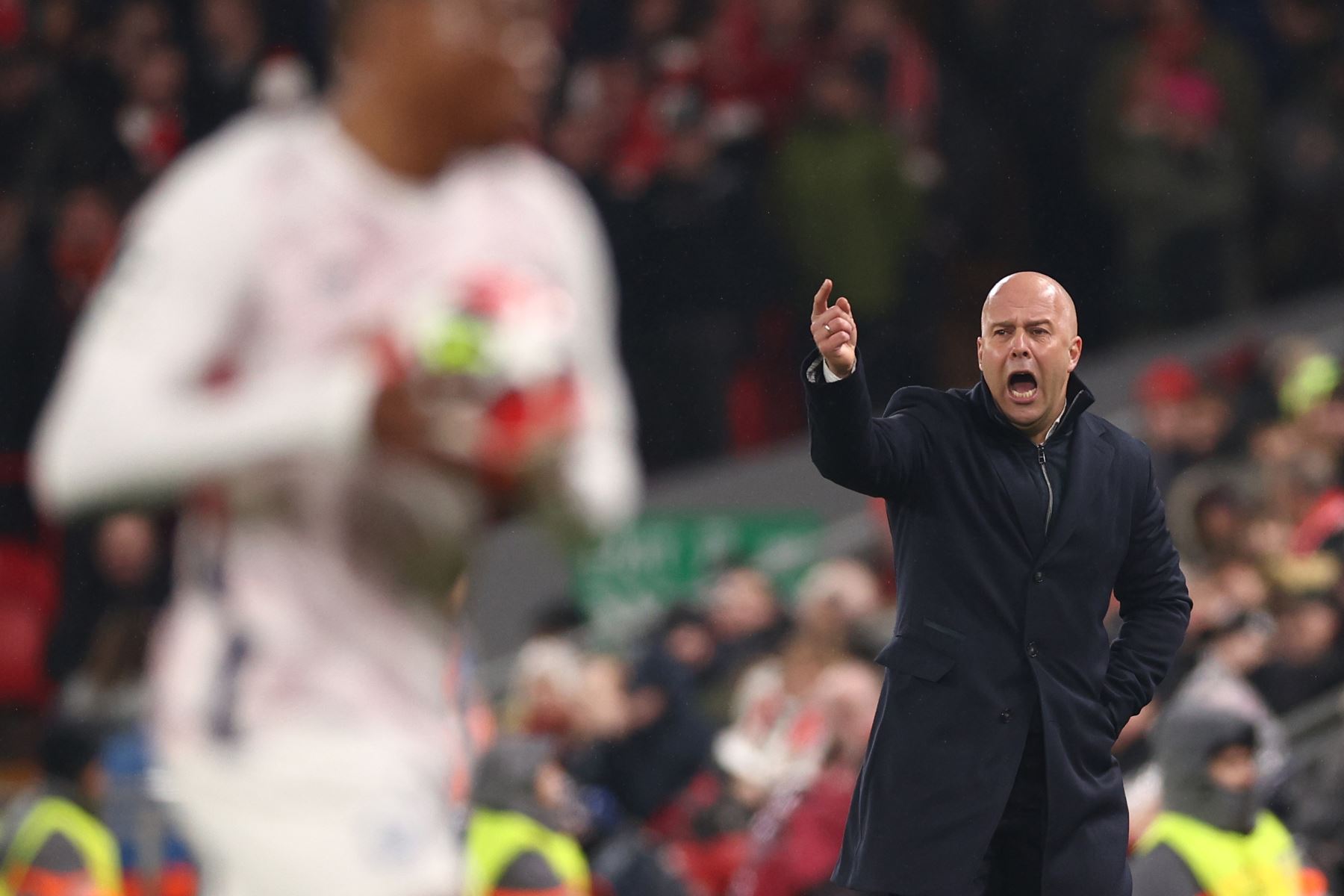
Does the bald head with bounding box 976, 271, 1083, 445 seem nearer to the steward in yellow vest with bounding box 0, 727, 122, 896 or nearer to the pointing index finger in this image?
the pointing index finger

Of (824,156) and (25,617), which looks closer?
(25,617)

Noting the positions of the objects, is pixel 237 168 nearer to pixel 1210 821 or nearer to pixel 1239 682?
pixel 1210 821

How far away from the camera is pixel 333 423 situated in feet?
7.34

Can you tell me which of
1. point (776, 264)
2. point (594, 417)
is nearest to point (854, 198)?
point (776, 264)

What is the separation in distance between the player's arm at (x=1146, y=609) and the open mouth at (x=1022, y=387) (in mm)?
277

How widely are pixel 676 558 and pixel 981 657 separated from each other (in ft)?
22.7

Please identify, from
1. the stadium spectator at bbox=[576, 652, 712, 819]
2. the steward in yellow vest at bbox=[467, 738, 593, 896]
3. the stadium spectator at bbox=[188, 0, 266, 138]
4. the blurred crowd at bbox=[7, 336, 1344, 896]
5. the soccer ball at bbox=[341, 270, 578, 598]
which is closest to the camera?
the soccer ball at bbox=[341, 270, 578, 598]

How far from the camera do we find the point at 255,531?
2426 millimetres

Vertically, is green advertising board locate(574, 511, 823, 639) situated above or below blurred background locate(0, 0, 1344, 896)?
below

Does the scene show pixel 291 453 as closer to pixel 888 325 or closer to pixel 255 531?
pixel 255 531

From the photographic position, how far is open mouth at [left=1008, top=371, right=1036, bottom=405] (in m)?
3.58

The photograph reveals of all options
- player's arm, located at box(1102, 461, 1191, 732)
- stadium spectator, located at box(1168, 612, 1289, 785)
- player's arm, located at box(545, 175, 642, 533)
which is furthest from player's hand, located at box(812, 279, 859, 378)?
stadium spectator, located at box(1168, 612, 1289, 785)

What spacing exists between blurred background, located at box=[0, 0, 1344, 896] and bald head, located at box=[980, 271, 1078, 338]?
4.04 meters

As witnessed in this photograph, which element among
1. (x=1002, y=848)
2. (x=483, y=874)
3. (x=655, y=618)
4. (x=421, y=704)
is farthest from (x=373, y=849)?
(x=655, y=618)
